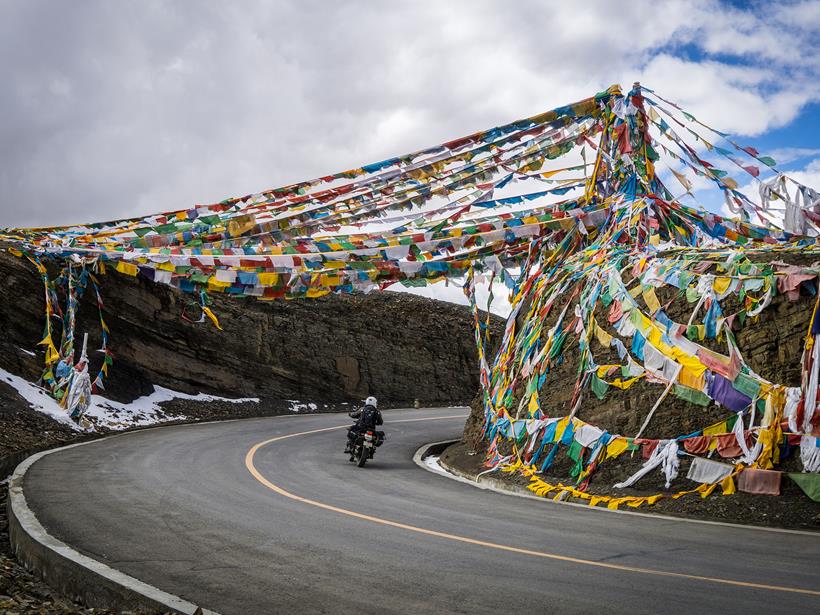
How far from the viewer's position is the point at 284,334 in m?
33.6

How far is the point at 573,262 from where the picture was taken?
49.8 feet

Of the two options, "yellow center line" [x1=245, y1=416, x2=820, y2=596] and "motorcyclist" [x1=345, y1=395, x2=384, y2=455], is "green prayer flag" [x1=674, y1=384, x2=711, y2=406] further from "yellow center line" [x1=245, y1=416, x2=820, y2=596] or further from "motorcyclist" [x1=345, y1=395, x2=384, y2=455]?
"motorcyclist" [x1=345, y1=395, x2=384, y2=455]

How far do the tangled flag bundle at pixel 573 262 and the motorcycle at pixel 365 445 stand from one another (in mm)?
2425

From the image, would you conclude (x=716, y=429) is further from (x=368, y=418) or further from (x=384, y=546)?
(x=368, y=418)

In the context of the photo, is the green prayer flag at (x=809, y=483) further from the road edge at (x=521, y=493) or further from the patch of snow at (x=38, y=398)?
the patch of snow at (x=38, y=398)

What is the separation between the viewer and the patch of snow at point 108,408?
19.1m

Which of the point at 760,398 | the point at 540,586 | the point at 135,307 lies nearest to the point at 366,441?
the point at 760,398

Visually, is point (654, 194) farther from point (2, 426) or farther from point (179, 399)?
point (179, 399)

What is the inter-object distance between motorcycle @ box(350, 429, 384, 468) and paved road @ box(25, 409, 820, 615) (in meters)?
1.60

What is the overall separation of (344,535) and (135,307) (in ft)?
68.9

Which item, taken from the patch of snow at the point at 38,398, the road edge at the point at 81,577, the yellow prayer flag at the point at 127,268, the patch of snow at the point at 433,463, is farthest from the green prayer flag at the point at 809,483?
the patch of snow at the point at 38,398

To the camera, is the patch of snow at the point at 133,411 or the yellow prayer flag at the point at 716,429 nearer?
the yellow prayer flag at the point at 716,429

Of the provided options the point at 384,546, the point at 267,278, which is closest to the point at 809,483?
the point at 384,546

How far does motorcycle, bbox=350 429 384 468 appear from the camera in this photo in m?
15.2
